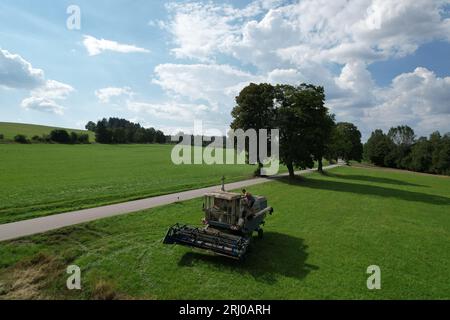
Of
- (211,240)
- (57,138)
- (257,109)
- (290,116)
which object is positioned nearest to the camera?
(211,240)

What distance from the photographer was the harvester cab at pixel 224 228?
42.3 feet

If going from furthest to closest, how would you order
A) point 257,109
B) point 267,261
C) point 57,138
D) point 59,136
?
point 59,136, point 57,138, point 257,109, point 267,261

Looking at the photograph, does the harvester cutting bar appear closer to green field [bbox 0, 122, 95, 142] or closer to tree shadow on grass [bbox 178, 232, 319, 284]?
tree shadow on grass [bbox 178, 232, 319, 284]

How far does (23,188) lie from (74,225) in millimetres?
14919

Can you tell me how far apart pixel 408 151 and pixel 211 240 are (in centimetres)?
11503

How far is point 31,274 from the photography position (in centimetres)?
1128

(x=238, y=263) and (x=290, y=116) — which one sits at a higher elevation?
(x=290, y=116)

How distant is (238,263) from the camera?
1290 cm

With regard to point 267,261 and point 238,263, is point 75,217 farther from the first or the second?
point 267,261

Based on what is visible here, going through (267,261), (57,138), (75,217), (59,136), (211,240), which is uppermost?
(59,136)

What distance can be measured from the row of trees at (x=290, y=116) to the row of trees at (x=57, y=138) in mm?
75790

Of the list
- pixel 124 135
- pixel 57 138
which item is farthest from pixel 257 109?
pixel 124 135

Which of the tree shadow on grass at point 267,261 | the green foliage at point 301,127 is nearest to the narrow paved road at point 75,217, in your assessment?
the tree shadow on grass at point 267,261

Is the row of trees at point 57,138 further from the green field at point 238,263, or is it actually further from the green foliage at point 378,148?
the green foliage at point 378,148
